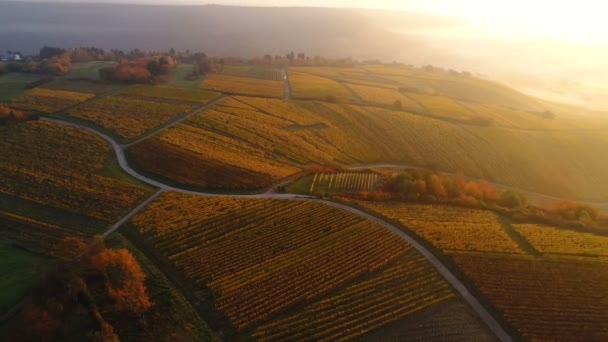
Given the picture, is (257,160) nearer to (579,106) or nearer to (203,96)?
(203,96)

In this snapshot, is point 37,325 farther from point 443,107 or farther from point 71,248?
point 443,107

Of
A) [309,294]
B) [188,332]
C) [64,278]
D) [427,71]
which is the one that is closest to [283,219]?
[309,294]

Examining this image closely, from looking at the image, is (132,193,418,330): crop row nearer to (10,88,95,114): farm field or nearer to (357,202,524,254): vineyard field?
(357,202,524,254): vineyard field

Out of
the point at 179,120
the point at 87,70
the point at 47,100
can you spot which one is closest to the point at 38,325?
the point at 179,120

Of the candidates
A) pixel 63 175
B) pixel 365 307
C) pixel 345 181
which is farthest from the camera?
pixel 345 181

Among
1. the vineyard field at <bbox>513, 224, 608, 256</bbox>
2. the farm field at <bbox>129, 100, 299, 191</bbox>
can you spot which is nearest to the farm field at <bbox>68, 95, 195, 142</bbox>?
the farm field at <bbox>129, 100, 299, 191</bbox>

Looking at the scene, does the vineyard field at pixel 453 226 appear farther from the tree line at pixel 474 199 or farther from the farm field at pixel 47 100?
the farm field at pixel 47 100
